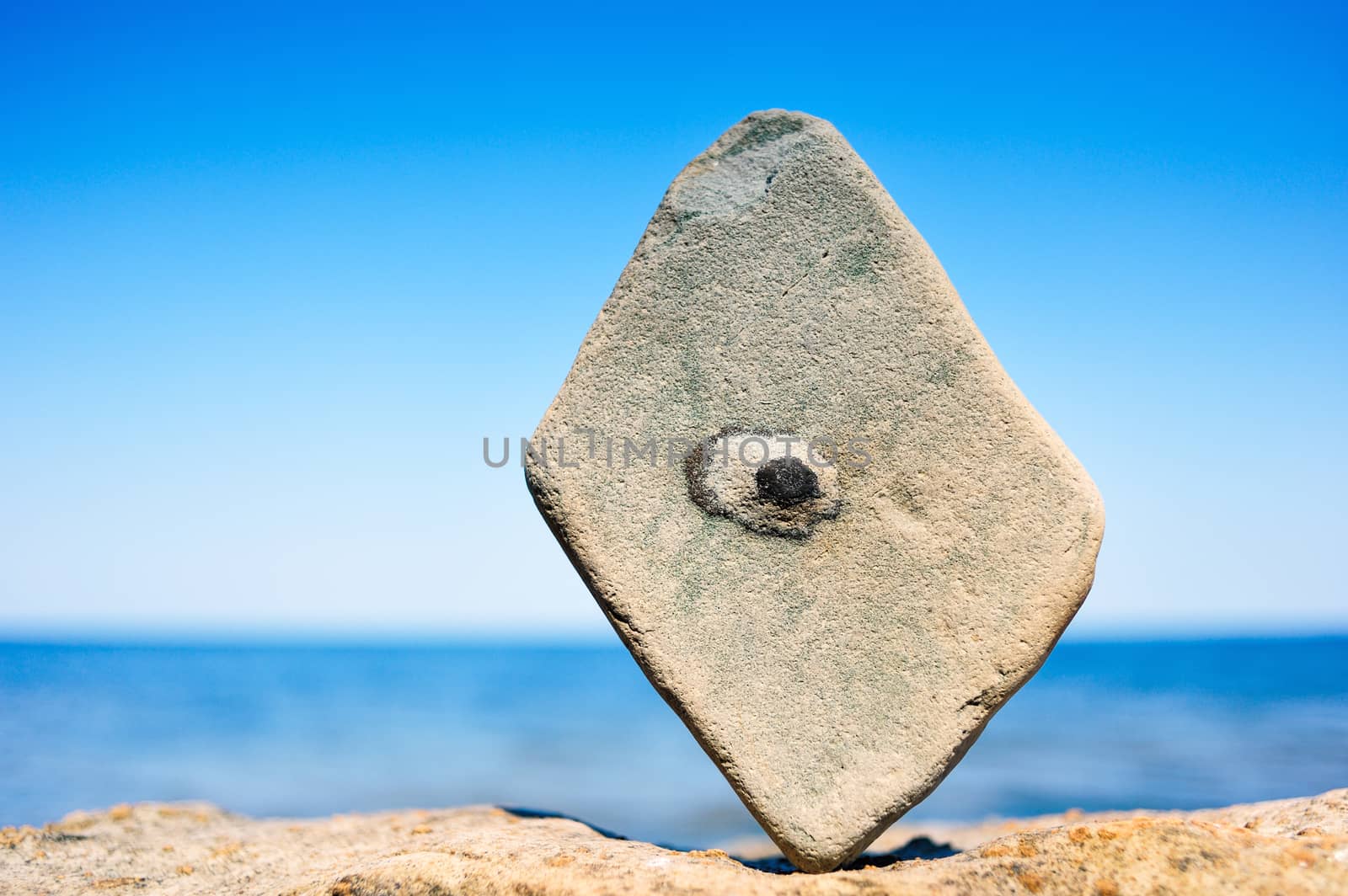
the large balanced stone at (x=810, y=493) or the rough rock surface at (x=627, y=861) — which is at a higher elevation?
the large balanced stone at (x=810, y=493)

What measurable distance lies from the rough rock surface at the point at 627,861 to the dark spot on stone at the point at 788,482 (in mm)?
1025

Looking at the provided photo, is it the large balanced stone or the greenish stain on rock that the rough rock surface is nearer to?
the large balanced stone

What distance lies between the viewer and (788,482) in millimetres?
2701

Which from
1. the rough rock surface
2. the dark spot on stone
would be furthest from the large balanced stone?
the rough rock surface

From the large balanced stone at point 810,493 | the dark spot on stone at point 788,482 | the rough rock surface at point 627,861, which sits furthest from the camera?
the dark spot on stone at point 788,482

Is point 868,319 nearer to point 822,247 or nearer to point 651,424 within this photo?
point 822,247

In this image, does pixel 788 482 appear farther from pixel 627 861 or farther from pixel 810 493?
pixel 627 861

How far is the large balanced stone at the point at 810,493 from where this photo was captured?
102 inches

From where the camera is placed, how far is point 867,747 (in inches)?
102

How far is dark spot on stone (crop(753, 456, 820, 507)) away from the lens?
2699mm

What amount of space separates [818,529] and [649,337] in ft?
2.51

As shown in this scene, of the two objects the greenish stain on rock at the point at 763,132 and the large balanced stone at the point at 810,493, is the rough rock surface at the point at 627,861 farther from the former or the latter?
the greenish stain on rock at the point at 763,132

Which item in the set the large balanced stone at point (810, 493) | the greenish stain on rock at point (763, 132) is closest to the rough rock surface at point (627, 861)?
the large balanced stone at point (810, 493)

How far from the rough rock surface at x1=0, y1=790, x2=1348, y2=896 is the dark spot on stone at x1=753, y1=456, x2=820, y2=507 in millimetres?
1025
